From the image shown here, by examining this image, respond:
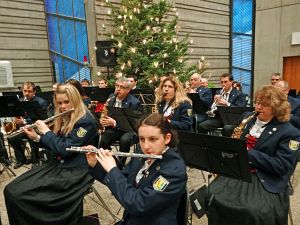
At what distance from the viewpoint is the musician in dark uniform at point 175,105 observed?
3706 mm

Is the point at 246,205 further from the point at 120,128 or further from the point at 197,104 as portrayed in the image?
the point at 197,104

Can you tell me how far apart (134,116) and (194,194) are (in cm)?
155

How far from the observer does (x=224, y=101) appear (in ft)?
16.8

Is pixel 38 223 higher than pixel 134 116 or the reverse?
the reverse

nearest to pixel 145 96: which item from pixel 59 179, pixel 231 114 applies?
pixel 231 114

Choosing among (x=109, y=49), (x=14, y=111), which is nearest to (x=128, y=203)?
(x=14, y=111)

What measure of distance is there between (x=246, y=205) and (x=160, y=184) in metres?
0.85

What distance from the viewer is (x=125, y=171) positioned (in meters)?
2.07

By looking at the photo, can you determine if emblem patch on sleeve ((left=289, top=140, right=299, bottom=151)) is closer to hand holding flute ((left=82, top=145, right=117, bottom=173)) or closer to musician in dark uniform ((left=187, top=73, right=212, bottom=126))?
hand holding flute ((left=82, top=145, right=117, bottom=173))

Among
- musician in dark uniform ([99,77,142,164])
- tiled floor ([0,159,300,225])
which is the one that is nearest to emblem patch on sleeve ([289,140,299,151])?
tiled floor ([0,159,300,225])

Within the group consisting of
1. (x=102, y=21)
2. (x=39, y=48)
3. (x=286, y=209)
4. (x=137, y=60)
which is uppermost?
(x=102, y=21)

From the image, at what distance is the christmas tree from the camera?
6.84 meters

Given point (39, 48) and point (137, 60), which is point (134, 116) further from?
point (39, 48)

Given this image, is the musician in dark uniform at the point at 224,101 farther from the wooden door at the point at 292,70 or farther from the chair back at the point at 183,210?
the wooden door at the point at 292,70
